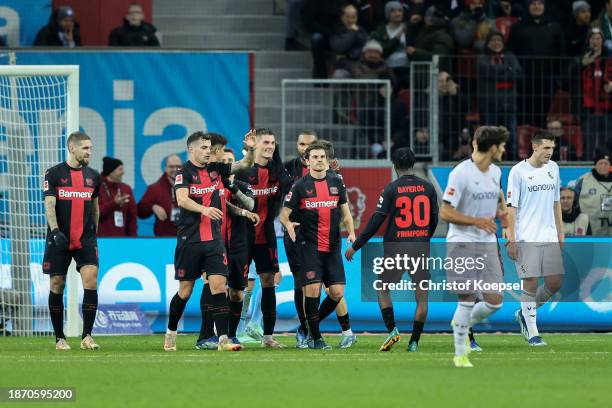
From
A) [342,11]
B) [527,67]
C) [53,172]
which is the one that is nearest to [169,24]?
[342,11]

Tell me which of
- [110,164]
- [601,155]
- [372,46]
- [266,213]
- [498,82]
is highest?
[372,46]

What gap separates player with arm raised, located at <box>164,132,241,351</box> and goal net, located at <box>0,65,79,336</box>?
3.93m

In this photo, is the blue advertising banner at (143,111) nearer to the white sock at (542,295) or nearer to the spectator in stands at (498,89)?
the spectator in stands at (498,89)

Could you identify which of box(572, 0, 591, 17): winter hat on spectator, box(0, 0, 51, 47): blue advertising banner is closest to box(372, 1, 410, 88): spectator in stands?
box(572, 0, 591, 17): winter hat on spectator

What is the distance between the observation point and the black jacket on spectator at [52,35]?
72.4ft

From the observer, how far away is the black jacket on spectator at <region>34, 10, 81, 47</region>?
2208 cm

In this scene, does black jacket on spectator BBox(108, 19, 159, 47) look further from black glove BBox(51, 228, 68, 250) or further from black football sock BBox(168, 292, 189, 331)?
black football sock BBox(168, 292, 189, 331)

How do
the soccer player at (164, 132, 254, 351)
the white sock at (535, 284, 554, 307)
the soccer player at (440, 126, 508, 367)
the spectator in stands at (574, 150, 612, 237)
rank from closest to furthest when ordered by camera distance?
the soccer player at (440, 126, 508, 367)
the soccer player at (164, 132, 254, 351)
the white sock at (535, 284, 554, 307)
the spectator in stands at (574, 150, 612, 237)

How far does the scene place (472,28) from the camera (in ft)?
75.3

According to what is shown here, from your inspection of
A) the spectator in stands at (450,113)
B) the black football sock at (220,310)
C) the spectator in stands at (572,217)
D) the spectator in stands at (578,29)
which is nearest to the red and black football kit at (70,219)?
the black football sock at (220,310)

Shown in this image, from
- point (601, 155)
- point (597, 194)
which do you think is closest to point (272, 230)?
point (597, 194)

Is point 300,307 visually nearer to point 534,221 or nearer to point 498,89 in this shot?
point 534,221

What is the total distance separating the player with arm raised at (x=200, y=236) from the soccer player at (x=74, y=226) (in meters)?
1.08

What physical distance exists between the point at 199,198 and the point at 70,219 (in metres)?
1.55
